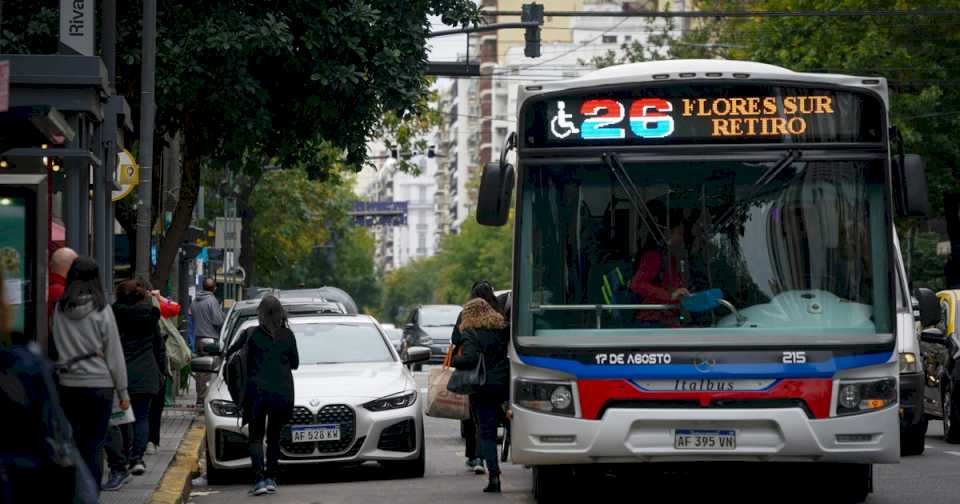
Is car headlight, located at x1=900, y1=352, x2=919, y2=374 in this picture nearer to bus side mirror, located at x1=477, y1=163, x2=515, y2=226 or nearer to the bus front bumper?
the bus front bumper

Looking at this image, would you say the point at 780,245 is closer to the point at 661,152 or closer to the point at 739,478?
the point at 661,152

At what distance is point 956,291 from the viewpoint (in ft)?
65.5

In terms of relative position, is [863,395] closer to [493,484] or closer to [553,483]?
[553,483]

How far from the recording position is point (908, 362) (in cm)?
1627

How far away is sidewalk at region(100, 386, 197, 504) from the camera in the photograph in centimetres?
1286

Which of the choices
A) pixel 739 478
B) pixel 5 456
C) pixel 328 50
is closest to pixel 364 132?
pixel 328 50

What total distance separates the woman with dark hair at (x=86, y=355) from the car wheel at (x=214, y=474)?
14.2ft

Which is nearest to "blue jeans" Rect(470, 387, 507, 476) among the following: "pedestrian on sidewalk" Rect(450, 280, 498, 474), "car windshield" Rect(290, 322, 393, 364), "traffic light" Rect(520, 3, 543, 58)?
"pedestrian on sidewalk" Rect(450, 280, 498, 474)

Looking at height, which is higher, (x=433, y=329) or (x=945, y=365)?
(x=945, y=365)

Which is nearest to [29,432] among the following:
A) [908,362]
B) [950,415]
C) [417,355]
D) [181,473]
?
[181,473]

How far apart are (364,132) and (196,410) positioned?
442 cm

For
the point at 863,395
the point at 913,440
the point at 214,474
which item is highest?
the point at 863,395

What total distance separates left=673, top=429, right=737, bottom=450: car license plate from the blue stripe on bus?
359mm

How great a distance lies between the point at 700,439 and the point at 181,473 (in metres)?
5.45
